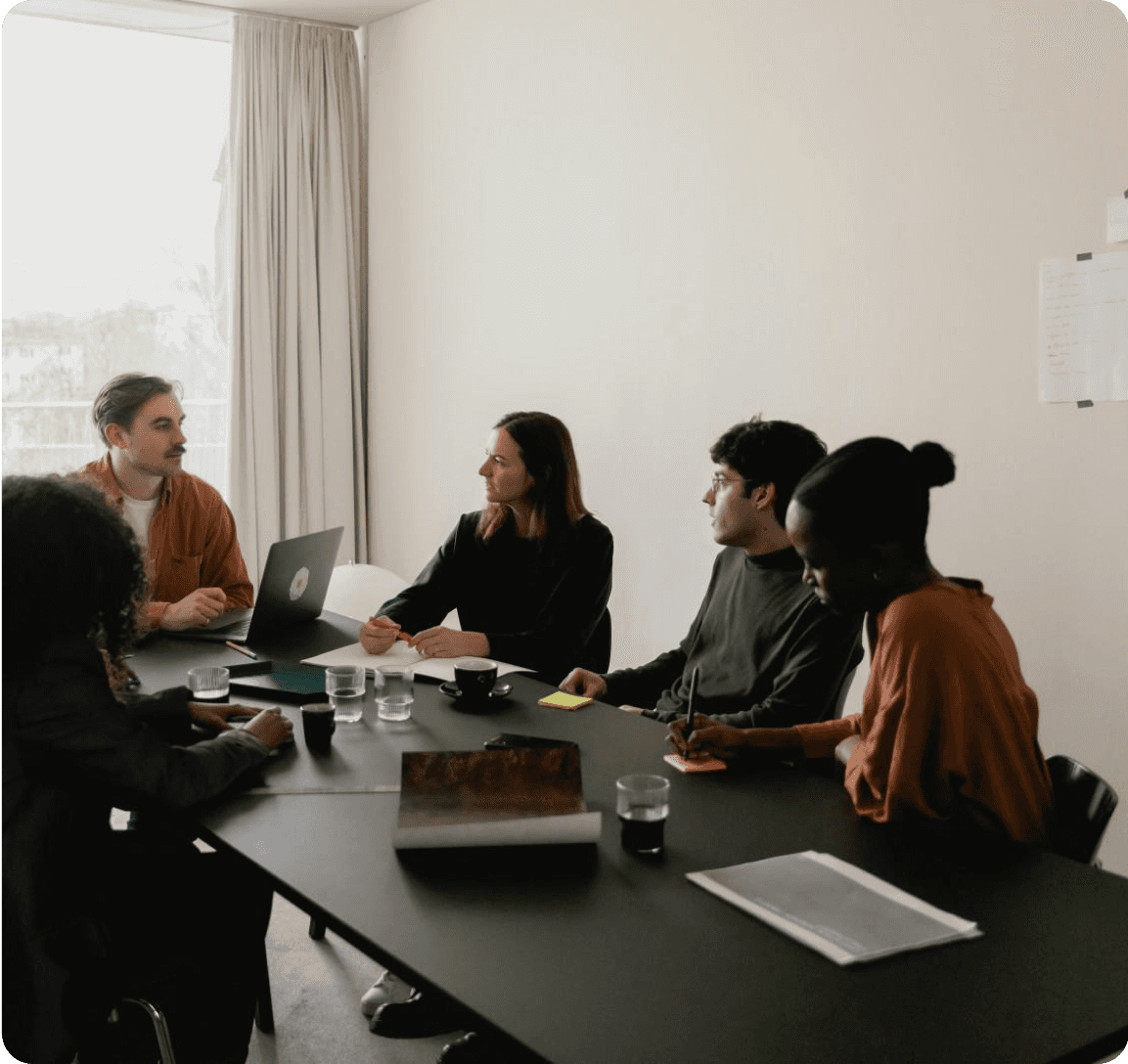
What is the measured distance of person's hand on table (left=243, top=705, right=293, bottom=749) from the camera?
2.02 m

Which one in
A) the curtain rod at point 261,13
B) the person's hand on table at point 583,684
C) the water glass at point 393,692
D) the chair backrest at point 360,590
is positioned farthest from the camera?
the curtain rod at point 261,13

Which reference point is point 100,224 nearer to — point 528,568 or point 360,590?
point 360,590

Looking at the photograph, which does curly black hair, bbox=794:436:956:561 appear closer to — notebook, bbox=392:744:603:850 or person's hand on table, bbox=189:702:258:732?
notebook, bbox=392:744:603:850

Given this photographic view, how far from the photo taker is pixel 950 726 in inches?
64.3

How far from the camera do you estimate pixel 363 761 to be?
6.60ft

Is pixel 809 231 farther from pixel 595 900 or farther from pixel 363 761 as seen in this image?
pixel 595 900

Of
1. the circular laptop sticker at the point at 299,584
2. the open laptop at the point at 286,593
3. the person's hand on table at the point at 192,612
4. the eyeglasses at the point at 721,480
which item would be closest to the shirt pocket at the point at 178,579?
the open laptop at the point at 286,593

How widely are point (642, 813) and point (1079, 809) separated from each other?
26.4 inches

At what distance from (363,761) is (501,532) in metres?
1.31

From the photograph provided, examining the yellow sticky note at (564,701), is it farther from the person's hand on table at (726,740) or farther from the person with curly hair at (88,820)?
the person with curly hair at (88,820)

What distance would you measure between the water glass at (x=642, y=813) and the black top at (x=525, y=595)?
1.36 meters

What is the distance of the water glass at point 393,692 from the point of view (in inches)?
88.4

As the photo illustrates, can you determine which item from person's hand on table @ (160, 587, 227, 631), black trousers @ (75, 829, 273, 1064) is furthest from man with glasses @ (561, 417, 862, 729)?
person's hand on table @ (160, 587, 227, 631)

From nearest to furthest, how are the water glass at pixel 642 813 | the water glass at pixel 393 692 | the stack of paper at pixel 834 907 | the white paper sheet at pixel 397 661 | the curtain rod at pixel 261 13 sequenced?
the stack of paper at pixel 834 907 < the water glass at pixel 642 813 < the water glass at pixel 393 692 < the white paper sheet at pixel 397 661 < the curtain rod at pixel 261 13
